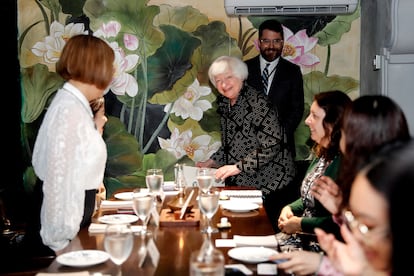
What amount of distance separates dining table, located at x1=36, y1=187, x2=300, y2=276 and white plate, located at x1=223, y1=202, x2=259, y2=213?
1cm

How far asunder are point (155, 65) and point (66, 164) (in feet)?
8.40

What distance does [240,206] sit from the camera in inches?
107

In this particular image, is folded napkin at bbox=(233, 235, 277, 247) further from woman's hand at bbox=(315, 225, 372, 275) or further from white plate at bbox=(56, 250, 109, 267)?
woman's hand at bbox=(315, 225, 372, 275)

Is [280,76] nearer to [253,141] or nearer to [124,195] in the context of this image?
[253,141]

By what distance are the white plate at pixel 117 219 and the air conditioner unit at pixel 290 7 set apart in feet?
8.29

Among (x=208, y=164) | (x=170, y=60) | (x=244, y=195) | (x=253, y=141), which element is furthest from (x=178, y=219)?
(x=170, y=60)

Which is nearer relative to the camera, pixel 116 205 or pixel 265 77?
pixel 116 205

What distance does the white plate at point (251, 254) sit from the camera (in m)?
1.88

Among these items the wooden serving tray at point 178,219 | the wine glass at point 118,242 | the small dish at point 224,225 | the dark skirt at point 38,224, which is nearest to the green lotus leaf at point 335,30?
the wooden serving tray at point 178,219

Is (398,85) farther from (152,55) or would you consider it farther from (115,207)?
(115,207)

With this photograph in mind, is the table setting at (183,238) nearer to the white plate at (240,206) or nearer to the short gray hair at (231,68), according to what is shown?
the white plate at (240,206)

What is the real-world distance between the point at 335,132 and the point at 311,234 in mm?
513

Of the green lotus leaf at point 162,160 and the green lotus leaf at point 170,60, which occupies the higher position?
the green lotus leaf at point 170,60

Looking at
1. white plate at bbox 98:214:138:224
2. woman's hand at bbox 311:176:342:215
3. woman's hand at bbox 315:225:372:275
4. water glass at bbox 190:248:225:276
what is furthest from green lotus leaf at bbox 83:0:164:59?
woman's hand at bbox 315:225:372:275
